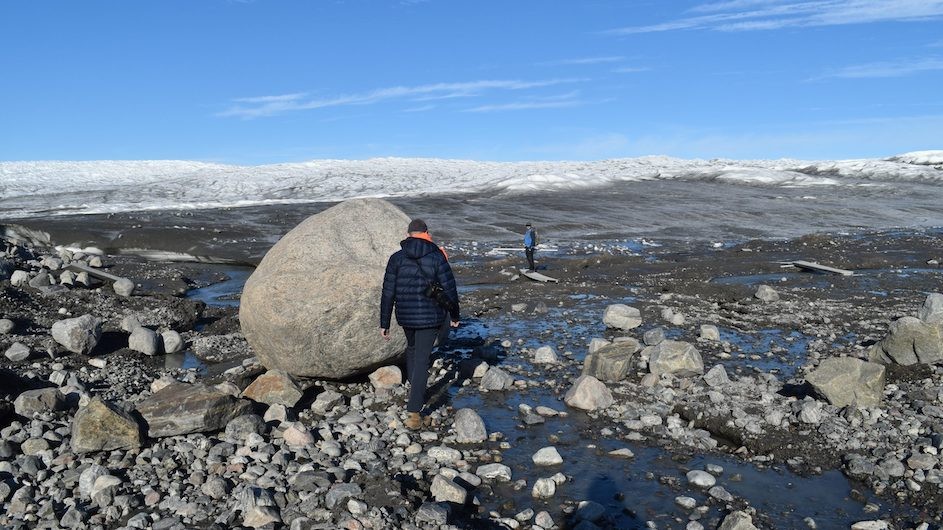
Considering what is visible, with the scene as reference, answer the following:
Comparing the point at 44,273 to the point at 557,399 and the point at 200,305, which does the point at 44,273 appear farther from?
the point at 557,399

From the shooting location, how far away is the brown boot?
783 centimetres

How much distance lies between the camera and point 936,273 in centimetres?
2117

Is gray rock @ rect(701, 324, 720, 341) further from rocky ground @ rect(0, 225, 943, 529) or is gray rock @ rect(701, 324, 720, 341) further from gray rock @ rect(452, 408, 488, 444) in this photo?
gray rock @ rect(452, 408, 488, 444)

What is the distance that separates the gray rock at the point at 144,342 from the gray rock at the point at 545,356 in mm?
6261

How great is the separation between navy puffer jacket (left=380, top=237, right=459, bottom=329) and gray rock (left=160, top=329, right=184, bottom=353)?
548cm

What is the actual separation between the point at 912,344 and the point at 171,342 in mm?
11347

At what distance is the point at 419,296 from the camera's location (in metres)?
7.96

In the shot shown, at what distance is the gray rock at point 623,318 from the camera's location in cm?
1340

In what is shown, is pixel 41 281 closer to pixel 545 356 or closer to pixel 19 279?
pixel 19 279

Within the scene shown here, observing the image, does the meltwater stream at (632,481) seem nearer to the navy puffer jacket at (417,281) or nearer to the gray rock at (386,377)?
the gray rock at (386,377)

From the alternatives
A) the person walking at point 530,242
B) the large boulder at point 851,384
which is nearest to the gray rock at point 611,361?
the large boulder at point 851,384

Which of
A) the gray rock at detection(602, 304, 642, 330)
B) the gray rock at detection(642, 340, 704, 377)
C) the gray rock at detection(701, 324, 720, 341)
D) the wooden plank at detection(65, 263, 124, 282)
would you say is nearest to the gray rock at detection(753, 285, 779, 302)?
the gray rock at detection(602, 304, 642, 330)

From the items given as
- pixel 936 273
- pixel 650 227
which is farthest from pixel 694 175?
pixel 936 273

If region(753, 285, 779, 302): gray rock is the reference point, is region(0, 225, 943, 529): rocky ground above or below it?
above
